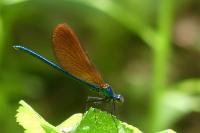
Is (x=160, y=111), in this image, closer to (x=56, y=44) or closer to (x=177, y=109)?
(x=177, y=109)

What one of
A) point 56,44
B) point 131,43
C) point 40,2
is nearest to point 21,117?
point 56,44

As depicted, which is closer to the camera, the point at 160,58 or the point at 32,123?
the point at 32,123

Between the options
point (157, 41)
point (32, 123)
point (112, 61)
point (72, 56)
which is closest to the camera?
point (32, 123)

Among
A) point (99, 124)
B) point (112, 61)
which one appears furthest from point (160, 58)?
point (99, 124)

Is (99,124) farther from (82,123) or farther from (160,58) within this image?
(160,58)

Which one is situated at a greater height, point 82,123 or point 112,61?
point 112,61

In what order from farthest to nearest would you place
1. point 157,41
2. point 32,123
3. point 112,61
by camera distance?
1. point 112,61
2. point 157,41
3. point 32,123

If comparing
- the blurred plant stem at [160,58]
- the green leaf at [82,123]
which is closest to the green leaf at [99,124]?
the green leaf at [82,123]
